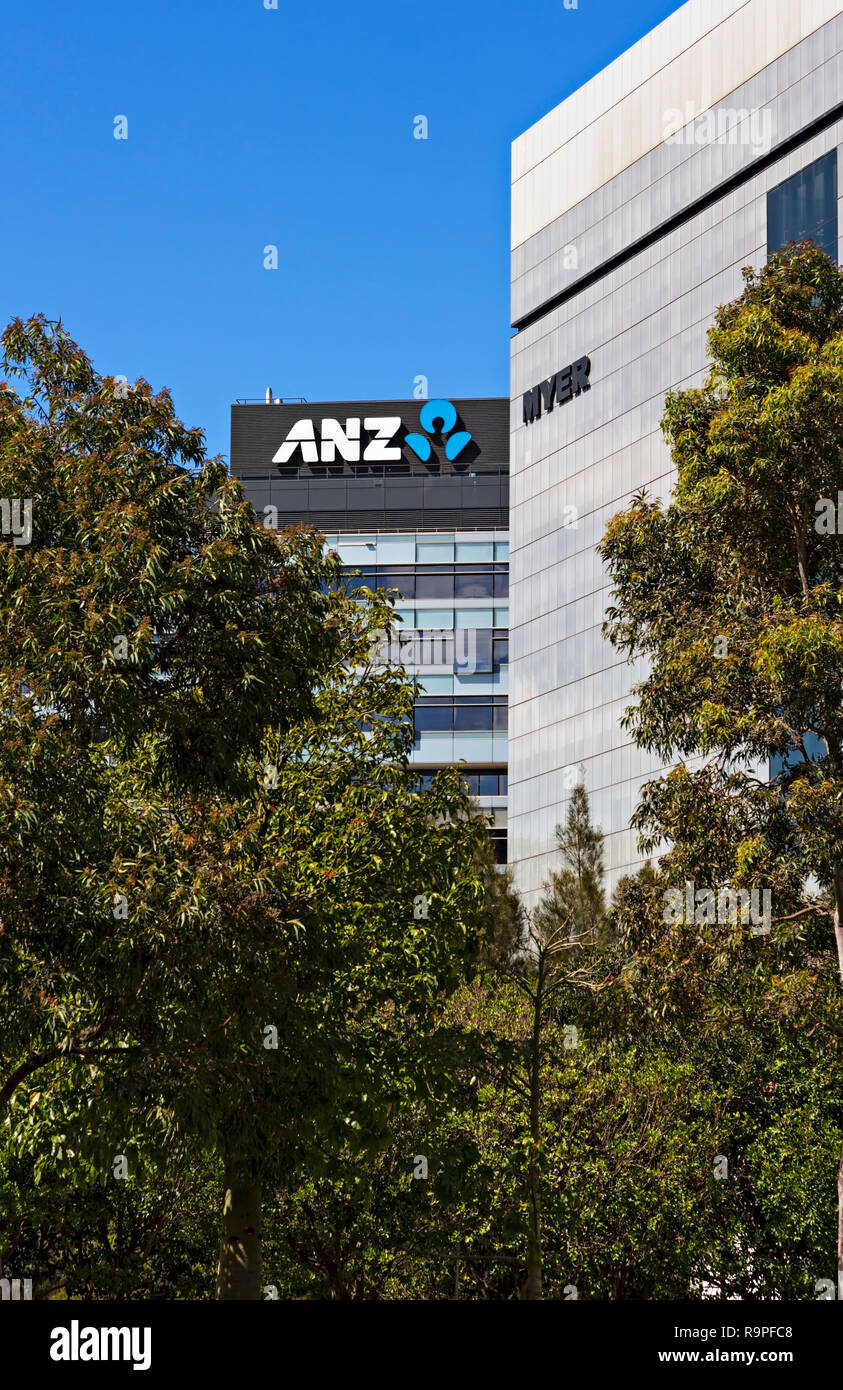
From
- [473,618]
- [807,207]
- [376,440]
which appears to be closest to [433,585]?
[473,618]

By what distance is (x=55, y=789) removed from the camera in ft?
44.7

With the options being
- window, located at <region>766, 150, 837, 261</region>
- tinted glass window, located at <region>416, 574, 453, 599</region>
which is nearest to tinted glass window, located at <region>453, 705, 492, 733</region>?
tinted glass window, located at <region>416, 574, 453, 599</region>

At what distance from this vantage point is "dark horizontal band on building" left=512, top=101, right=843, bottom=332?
6234cm

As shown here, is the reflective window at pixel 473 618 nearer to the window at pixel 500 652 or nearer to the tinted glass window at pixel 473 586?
Answer: the tinted glass window at pixel 473 586

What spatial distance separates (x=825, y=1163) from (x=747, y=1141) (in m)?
1.86

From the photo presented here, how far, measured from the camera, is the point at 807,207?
62.2 metres

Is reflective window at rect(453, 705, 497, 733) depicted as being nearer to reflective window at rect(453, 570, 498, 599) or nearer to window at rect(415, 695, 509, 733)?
window at rect(415, 695, 509, 733)

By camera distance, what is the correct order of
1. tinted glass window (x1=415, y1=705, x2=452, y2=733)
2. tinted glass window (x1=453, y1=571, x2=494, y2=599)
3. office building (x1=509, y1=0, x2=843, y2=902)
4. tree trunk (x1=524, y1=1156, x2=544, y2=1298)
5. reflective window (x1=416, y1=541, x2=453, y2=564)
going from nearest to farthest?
1. tree trunk (x1=524, y1=1156, x2=544, y2=1298)
2. office building (x1=509, y1=0, x2=843, y2=902)
3. tinted glass window (x1=415, y1=705, x2=452, y2=733)
4. tinted glass window (x1=453, y1=571, x2=494, y2=599)
5. reflective window (x1=416, y1=541, x2=453, y2=564)

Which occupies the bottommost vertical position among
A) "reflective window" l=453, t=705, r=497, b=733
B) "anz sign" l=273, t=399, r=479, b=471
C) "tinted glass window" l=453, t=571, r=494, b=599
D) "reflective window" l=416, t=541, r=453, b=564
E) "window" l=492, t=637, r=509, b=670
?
"reflective window" l=453, t=705, r=497, b=733

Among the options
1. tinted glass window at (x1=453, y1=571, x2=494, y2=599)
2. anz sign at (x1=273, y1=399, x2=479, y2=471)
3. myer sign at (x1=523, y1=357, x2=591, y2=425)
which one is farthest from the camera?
anz sign at (x1=273, y1=399, x2=479, y2=471)

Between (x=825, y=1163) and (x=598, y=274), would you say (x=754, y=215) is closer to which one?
(x=598, y=274)

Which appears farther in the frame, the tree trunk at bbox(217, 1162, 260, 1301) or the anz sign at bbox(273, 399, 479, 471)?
the anz sign at bbox(273, 399, 479, 471)

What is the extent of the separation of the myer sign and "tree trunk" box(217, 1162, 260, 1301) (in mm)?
61666
